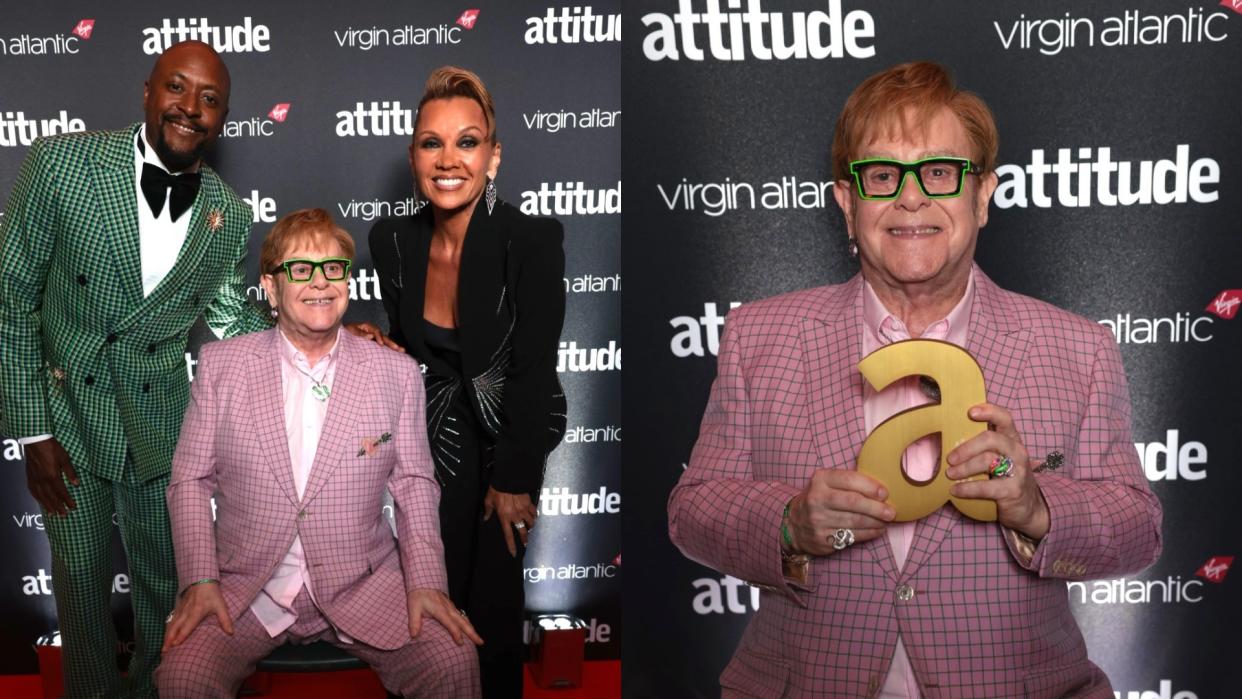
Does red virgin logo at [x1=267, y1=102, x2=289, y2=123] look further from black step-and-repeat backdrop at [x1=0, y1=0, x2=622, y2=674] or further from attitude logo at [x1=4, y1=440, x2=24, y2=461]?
attitude logo at [x1=4, y1=440, x2=24, y2=461]

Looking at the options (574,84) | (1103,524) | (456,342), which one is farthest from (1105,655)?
(574,84)

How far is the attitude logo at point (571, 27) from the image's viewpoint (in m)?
4.17

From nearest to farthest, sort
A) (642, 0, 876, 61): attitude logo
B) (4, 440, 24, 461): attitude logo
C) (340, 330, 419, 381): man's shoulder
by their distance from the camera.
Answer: (340, 330, 419, 381): man's shoulder → (642, 0, 876, 61): attitude logo → (4, 440, 24, 461): attitude logo

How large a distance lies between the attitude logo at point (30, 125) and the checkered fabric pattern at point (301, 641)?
88.7 inches

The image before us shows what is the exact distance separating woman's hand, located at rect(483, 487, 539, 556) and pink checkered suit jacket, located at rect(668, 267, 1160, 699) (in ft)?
3.22

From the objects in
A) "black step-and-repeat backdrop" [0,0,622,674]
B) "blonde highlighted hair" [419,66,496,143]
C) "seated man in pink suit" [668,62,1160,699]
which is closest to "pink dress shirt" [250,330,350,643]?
"blonde highlighted hair" [419,66,496,143]

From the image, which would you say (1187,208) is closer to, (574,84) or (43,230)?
(574,84)

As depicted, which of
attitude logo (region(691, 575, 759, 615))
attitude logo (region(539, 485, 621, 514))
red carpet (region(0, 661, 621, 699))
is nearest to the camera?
attitude logo (region(691, 575, 759, 615))

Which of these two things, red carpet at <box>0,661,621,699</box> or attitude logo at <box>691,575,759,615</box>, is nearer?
attitude logo at <box>691,575,759,615</box>

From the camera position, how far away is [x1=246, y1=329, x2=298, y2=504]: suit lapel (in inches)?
112

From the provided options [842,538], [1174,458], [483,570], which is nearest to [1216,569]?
[1174,458]

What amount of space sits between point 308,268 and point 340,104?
142 centimetres

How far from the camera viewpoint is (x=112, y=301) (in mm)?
3207

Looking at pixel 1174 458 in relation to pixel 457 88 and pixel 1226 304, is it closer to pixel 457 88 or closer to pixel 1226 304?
pixel 1226 304
